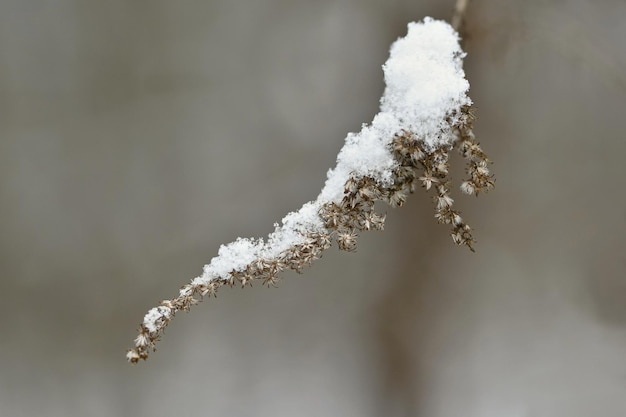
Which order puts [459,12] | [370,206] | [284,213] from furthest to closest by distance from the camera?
[284,213]
[459,12]
[370,206]

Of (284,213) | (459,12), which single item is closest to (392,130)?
(459,12)

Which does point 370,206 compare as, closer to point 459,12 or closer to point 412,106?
point 412,106

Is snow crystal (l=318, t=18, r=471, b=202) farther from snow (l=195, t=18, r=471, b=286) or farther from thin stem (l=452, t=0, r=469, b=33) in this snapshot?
thin stem (l=452, t=0, r=469, b=33)

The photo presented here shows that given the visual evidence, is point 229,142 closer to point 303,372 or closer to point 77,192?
point 77,192

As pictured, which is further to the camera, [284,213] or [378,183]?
[284,213]

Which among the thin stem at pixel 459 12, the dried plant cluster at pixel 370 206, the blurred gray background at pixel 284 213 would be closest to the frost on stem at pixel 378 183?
the dried plant cluster at pixel 370 206

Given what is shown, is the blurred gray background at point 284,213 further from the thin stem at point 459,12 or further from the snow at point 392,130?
the snow at point 392,130

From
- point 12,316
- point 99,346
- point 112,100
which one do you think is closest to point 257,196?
point 112,100
